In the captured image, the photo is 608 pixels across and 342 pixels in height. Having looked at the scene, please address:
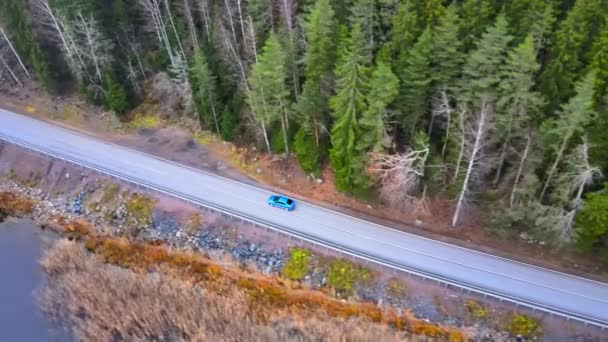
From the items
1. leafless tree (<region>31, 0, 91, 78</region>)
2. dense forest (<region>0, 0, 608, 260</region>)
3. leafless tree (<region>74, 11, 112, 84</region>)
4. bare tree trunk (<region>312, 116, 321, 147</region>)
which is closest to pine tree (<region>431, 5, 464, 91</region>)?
dense forest (<region>0, 0, 608, 260</region>)

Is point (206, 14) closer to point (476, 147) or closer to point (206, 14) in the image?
point (206, 14)

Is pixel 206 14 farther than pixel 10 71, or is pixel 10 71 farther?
pixel 10 71

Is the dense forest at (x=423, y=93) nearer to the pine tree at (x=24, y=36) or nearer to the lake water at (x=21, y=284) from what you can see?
A: the pine tree at (x=24, y=36)

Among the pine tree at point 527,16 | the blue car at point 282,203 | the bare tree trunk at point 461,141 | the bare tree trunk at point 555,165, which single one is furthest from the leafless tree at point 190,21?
the bare tree trunk at point 555,165

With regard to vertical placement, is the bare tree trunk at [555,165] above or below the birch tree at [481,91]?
below

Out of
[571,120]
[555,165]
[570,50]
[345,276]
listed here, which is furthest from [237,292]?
[570,50]

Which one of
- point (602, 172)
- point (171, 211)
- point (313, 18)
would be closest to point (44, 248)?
point (171, 211)
